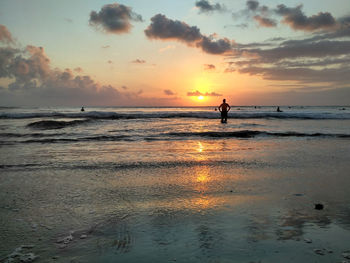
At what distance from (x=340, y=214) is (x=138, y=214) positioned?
2.87 metres

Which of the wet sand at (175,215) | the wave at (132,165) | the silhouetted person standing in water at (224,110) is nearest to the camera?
the wet sand at (175,215)

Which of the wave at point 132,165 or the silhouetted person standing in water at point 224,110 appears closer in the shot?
the wave at point 132,165

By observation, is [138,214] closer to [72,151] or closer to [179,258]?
[179,258]

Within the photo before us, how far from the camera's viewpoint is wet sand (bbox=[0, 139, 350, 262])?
2.68m

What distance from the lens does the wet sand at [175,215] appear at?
2680mm

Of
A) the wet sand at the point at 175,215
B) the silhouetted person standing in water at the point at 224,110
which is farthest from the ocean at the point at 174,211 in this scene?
the silhouetted person standing in water at the point at 224,110

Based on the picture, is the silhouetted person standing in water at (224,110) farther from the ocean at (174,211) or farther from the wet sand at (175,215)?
A: the wet sand at (175,215)

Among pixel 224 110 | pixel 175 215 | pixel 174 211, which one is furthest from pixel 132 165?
pixel 224 110

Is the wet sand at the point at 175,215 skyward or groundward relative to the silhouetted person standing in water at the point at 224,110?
groundward

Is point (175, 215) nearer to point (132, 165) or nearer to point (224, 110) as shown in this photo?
point (132, 165)

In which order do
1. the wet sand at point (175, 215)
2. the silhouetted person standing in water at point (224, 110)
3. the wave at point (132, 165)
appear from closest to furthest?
the wet sand at point (175, 215), the wave at point (132, 165), the silhouetted person standing in water at point (224, 110)

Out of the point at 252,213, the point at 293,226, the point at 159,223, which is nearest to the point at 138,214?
the point at 159,223

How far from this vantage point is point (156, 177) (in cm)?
585

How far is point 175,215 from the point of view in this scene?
363 cm
